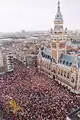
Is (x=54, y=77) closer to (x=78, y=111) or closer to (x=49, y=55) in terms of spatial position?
(x=49, y=55)

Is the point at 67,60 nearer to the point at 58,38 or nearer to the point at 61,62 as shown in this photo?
the point at 61,62

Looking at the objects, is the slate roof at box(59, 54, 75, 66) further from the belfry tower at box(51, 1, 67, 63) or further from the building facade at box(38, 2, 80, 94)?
the belfry tower at box(51, 1, 67, 63)

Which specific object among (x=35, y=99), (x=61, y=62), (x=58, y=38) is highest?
(x=58, y=38)

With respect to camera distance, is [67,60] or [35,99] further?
[67,60]

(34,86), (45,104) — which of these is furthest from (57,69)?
(45,104)

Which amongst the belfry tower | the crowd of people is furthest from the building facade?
the crowd of people

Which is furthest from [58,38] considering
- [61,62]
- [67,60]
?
[67,60]
